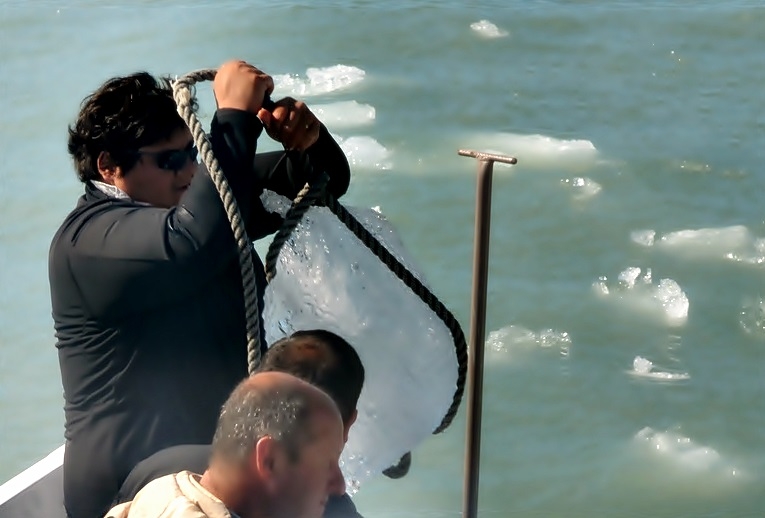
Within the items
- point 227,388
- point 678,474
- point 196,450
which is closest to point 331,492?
point 196,450

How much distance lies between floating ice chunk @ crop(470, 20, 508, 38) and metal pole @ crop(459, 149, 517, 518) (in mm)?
2607

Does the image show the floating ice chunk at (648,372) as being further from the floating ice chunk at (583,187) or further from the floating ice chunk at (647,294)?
the floating ice chunk at (583,187)

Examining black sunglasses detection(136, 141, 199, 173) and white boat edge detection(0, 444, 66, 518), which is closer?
black sunglasses detection(136, 141, 199, 173)

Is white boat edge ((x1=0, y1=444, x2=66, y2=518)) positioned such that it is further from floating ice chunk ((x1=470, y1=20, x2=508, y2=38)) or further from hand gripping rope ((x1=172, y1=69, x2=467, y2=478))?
floating ice chunk ((x1=470, y1=20, x2=508, y2=38))

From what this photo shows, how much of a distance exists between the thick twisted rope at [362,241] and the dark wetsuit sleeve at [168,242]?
0.20 feet

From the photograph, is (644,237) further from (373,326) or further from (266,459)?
(266,459)

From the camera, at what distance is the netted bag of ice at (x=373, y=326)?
3.43 feet

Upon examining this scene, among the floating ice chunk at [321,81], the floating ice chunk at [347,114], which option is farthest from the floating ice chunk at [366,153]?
the floating ice chunk at [321,81]

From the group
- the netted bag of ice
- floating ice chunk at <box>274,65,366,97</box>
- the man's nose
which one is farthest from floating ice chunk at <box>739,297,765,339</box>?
the man's nose

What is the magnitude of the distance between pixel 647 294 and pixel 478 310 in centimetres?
194

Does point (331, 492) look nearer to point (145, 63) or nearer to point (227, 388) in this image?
point (227, 388)

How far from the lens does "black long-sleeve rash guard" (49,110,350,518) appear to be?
3.09 ft

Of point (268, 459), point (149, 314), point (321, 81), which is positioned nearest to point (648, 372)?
point (321, 81)

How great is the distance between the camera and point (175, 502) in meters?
0.74
